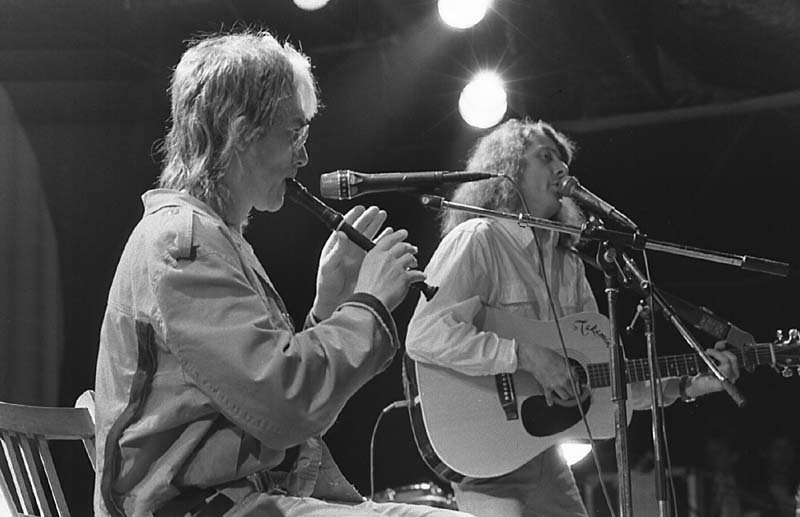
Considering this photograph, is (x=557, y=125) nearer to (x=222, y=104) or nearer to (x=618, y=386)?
(x=618, y=386)

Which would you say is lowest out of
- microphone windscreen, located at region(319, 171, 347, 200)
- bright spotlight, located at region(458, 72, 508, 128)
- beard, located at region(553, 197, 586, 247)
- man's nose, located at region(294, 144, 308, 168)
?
man's nose, located at region(294, 144, 308, 168)

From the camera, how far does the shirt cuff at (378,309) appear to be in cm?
166

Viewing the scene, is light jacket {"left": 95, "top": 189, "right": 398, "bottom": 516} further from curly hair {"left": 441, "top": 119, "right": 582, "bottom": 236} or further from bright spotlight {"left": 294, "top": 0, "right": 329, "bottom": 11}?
bright spotlight {"left": 294, "top": 0, "right": 329, "bottom": 11}

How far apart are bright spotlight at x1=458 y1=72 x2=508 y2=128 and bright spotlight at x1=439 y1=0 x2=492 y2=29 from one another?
0.32 m

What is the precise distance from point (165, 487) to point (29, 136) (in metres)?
2.87

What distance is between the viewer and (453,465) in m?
3.11

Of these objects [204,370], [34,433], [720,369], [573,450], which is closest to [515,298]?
[573,450]

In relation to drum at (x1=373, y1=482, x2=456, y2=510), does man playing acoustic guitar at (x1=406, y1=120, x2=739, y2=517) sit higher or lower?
higher

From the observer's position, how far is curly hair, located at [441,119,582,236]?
3.66 metres

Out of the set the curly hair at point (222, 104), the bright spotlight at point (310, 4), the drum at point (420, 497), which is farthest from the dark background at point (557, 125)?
the curly hair at point (222, 104)

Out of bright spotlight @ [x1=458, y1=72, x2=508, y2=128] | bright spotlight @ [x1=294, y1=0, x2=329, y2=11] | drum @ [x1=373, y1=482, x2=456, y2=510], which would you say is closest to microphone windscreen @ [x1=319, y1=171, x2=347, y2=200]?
drum @ [x1=373, y1=482, x2=456, y2=510]

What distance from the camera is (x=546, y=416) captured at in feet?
10.5

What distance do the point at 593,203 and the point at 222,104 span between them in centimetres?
122

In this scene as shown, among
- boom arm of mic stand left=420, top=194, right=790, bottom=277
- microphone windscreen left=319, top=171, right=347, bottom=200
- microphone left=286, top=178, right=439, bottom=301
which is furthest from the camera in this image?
boom arm of mic stand left=420, top=194, right=790, bottom=277
